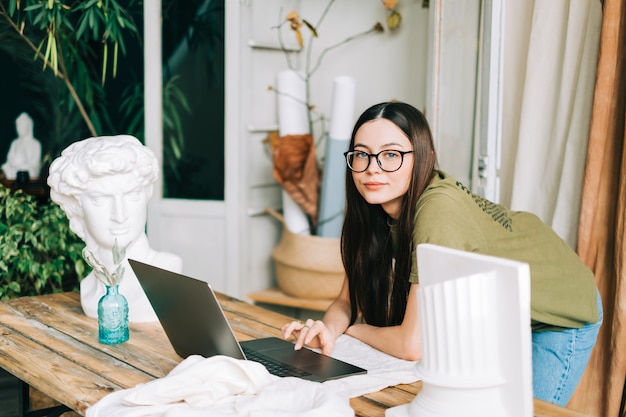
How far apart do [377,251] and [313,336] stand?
0.36 meters

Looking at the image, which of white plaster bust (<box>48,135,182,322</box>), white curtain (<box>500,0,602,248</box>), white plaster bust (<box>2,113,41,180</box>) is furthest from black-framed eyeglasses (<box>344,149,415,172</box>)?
white plaster bust (<box>2,113,41,180</box>)

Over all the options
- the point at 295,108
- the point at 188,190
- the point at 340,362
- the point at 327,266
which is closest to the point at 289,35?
the point at 295,108

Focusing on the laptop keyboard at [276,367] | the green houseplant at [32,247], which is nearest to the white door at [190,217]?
the green houseplant at [32,247]

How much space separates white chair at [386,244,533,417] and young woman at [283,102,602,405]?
1.65ft

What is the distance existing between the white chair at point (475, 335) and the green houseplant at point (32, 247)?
269 centimetres

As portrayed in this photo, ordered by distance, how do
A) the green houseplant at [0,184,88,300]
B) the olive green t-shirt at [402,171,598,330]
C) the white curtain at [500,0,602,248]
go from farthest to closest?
the green houseplant at [0,184,88,300]
the white curtain at [500,0,602,248]
the olive green t-shirt at [402,171,598,330]

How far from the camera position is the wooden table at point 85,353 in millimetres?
1742

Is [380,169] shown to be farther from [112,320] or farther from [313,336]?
[112,320]

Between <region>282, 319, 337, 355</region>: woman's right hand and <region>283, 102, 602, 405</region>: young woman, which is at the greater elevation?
<region>283, 102, 602, 405</region>: young woman

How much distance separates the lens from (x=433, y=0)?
3410 mm

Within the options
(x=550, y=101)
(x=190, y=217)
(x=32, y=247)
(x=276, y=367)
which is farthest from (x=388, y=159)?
(x=32, y=247)

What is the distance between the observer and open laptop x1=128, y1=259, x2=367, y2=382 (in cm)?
176

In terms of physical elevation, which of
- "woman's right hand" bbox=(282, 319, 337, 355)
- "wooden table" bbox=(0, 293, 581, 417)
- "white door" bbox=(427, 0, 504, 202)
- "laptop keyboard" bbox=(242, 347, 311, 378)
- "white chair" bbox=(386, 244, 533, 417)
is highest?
"white door" bbox=(427, 0, 504, 202)

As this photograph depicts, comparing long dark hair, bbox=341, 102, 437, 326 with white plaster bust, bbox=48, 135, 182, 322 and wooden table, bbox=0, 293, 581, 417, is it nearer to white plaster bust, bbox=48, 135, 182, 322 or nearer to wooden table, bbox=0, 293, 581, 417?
wooden table, bbox=0, 293, 581, 417
